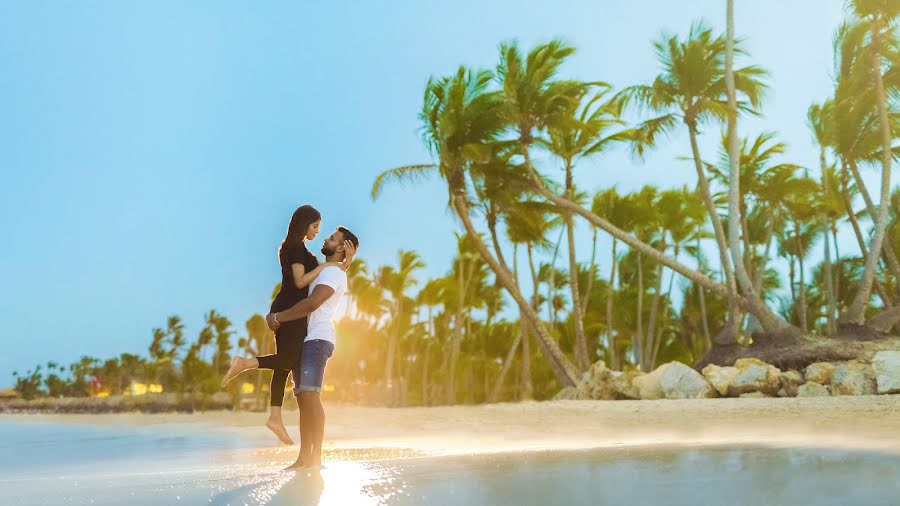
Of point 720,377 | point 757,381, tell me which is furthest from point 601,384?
point 757,381

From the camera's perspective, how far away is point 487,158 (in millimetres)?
19016

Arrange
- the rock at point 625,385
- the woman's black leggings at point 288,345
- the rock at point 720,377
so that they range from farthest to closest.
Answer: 1. the rock at point 625,385
2. the rock at point 720,377
3. the woman's black leggings at point 288,345

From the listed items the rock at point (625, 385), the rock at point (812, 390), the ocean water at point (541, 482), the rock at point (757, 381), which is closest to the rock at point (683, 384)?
the rock at point (757, 381)

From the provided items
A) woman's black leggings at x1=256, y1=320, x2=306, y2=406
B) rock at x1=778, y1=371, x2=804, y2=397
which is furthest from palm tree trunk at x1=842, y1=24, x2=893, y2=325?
woman's black leggings at x1=256, y1=320, x2=306, y2=406

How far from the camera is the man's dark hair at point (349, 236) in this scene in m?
4.48

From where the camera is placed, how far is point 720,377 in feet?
42.2

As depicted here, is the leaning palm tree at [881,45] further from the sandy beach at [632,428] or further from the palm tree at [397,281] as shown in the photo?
the palm tree at [397,281]

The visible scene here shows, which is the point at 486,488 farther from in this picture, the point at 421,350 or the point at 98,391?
the point at 98,391

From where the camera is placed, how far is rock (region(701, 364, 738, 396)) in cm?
1273

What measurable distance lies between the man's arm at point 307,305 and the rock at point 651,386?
10658 mm

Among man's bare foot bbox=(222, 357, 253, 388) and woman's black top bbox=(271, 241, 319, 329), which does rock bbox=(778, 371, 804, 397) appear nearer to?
woman's black top bbox=(271, 241, 319, 329)

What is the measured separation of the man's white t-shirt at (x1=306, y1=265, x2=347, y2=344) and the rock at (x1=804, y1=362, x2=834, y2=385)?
36.7ft

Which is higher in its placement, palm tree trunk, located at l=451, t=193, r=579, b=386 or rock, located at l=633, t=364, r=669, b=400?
palm tree trunk, located at l=451, t=193, r=579, b=386

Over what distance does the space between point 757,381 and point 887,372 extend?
2.00m
